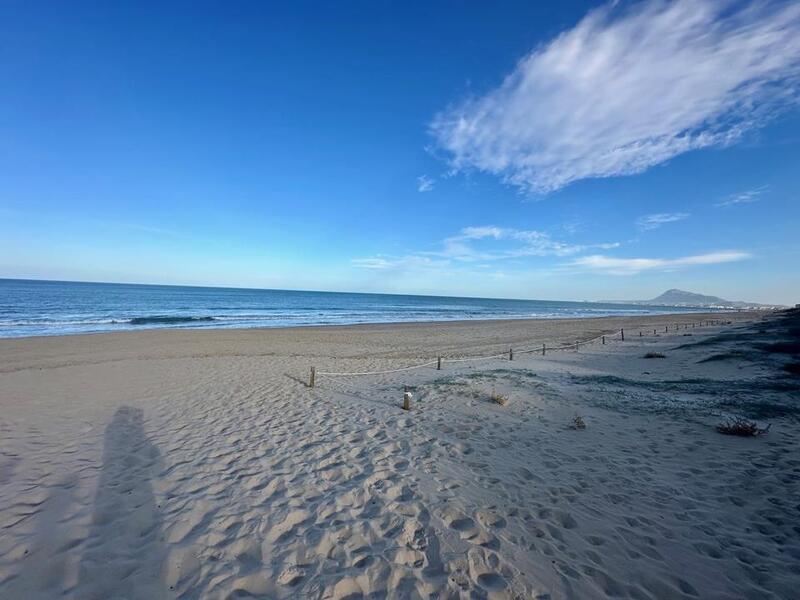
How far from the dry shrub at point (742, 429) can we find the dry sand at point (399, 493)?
9.0 inches

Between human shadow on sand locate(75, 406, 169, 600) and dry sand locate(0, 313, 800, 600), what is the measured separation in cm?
2

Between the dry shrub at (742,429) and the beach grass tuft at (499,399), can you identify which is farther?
the beach grass tuft at (499,399)

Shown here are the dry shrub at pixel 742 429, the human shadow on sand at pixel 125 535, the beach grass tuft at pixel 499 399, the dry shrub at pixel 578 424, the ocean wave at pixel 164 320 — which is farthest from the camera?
the ocean wave at pixel 164 320

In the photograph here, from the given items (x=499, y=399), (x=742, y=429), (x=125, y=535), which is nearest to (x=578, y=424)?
(x=499, y=399)

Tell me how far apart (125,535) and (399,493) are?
10.2ft

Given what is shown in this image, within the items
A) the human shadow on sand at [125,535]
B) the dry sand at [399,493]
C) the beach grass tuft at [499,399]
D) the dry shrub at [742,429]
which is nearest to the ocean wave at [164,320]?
the dry sand at [399,493]

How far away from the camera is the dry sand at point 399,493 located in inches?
125

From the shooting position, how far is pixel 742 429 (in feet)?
20.0

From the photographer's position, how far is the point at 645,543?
3594 mm

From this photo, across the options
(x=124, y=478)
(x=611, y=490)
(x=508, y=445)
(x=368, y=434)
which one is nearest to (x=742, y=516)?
(x=611, y=490)

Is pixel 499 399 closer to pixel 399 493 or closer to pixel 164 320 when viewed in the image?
pixel 399 493

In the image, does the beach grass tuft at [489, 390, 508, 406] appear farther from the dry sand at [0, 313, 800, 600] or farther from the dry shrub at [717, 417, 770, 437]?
the dry shrub at [717, 417, 770, 437]

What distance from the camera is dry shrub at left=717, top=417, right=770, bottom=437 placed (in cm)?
604

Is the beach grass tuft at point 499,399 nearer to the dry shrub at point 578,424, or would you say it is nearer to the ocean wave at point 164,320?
the dry shrub at point 578,424
